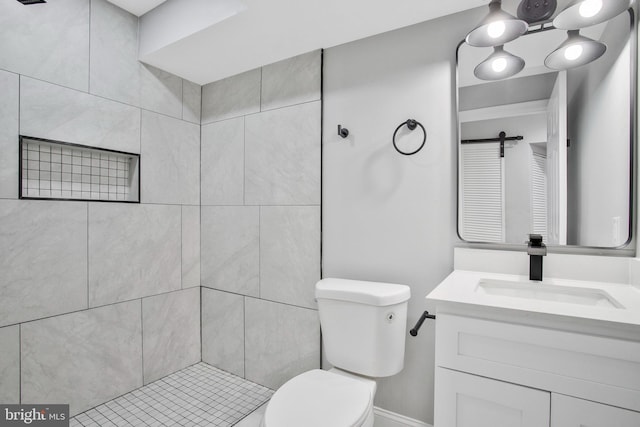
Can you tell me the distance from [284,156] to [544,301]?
1515 millimetres

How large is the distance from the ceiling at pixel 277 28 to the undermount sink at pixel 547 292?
1221 millimetres

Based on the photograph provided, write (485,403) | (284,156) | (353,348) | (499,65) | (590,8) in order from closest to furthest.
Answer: (485,403)
(590,8)
(499,65)
(353,348)
(284,156)

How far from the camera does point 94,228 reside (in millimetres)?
1919

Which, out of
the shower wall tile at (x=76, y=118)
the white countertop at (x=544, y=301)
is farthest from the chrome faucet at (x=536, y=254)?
the shower wall tile at (x=76, y=118)

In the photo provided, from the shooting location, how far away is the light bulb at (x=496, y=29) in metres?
1.31

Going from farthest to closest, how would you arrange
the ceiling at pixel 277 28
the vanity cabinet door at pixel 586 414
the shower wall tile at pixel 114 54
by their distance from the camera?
1. the shower wall tile at pixel 114 54
2. the ceiling at pixel 277 28
3. the vanity cabinet door at pixel 586 414

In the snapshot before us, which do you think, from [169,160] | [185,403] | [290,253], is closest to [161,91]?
[169,160]

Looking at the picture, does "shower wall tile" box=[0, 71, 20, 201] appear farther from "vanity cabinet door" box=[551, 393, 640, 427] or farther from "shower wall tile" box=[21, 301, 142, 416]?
"vanity cabinet door" box=[551, 393, 640, 427]

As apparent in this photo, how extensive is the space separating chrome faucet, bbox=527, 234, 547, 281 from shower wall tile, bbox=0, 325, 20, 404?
2.33 m

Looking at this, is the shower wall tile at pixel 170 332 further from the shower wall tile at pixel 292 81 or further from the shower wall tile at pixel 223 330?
the shower wall tile at pixel 292 81

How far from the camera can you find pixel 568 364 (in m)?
0.92

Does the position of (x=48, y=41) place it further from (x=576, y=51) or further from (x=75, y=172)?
(x=576, y=51)

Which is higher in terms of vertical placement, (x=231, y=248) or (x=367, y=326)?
(x=231, y=248)

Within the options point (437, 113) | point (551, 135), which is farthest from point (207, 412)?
point (551, 135)
